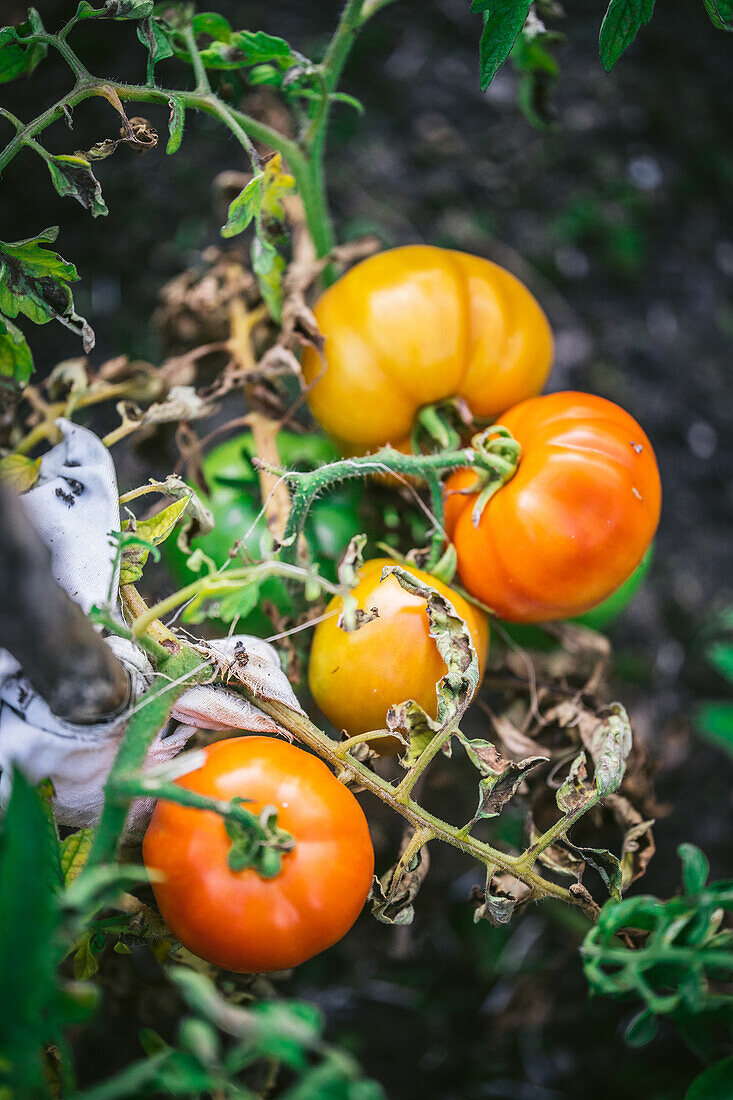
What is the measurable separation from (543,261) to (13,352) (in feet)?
3.34

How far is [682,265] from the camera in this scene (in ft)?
4.72

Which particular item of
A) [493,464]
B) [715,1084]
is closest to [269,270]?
[493,464]

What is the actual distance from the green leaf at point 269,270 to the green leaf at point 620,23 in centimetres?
33

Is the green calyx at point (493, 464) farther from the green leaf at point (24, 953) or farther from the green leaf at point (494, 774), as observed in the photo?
the green leaf at point (24, 953)

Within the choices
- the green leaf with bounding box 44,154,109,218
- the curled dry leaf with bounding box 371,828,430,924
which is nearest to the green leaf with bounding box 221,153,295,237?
the green leaf with bounding box 44,154,109,218

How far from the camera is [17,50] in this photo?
0.65 meters

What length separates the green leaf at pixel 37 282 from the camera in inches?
25.5

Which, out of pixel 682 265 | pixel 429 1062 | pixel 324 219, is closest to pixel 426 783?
pixel 429 1062

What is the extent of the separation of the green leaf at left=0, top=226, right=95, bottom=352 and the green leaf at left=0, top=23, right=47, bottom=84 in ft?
0.46

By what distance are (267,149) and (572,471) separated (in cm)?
61

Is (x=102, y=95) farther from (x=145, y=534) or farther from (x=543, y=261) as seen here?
(x=543, y=261)

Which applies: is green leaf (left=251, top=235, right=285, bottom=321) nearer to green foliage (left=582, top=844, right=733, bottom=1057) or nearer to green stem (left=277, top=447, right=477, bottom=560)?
green stem (left=277, top=447, right=477, bottom=560)

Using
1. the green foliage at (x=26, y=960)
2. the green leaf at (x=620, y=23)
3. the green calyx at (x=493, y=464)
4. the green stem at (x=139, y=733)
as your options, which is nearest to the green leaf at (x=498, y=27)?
the green leaf at (x=620, y=23)

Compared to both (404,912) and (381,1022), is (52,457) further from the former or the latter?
(381,1022)
